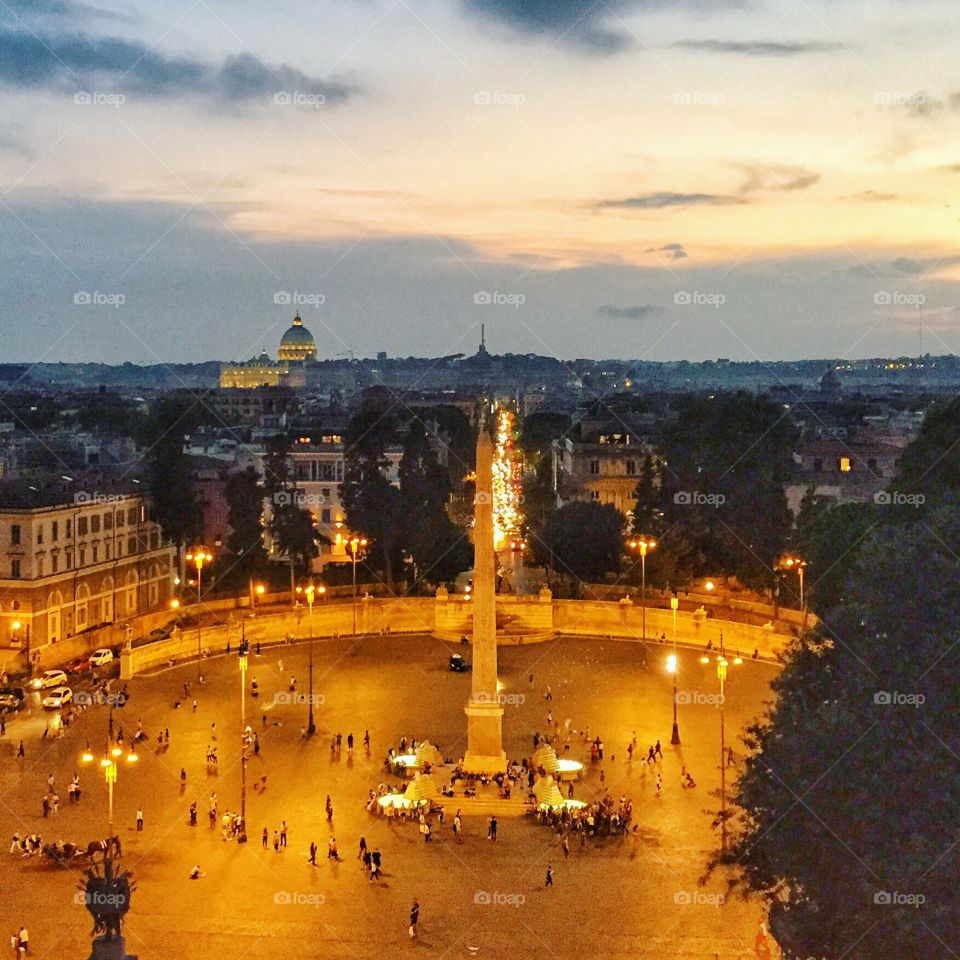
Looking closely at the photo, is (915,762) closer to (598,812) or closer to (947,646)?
(947,646)

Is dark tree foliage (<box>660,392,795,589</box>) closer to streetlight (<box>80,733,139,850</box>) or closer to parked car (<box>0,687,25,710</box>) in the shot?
parked car (<box>0,687,25,710</box>)

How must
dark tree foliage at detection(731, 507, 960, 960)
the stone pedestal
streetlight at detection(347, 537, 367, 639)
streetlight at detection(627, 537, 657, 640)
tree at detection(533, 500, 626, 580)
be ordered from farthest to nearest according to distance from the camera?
1. tree at detection(533, 500, 626, 580)
2. streetlight at detection(347, 537, 367, 639)
3. streetlight at detection(627, 537, 657, 640)
4. dark tree foliage at detection(731, 507, 960, 960)
5. the stone pedestal

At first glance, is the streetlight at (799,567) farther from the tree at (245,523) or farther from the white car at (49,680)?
the white car at (49,680)

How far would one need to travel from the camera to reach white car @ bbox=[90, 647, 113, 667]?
3991 centimetres

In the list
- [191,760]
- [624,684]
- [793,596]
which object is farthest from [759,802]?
[793,596]

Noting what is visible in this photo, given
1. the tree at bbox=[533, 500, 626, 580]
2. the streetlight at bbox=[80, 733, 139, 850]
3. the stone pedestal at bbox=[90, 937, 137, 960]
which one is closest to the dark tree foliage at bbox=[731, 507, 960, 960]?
the stone pedestal at bbox=[90, 937, 137, 960]

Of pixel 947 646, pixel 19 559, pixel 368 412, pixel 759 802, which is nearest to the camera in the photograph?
pixel 947 646

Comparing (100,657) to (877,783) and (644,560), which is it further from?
(877,783)

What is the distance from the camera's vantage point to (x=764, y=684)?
38.3 m

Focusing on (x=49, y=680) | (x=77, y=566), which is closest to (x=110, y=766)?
(x=49, y=680)

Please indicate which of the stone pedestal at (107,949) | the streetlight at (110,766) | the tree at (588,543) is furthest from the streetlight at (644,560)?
the stone pedestal at (107,949)

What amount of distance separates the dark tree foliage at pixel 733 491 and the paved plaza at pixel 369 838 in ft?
31.3

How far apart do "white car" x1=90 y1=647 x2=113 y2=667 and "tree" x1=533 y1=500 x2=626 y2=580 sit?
56.1 ft

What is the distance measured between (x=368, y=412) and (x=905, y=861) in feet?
161
